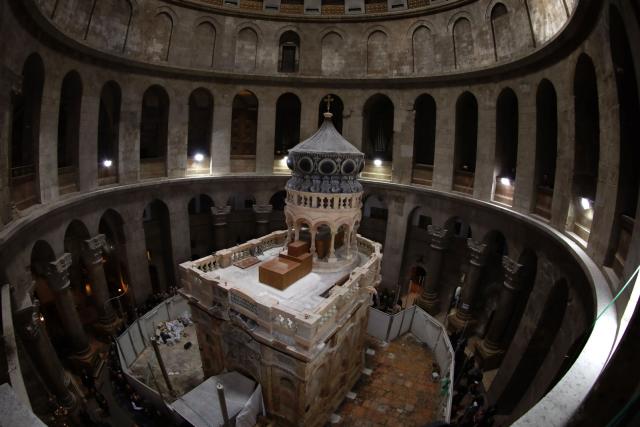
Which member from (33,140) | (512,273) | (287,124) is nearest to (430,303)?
(512,273)

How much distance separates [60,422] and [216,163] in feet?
46.8

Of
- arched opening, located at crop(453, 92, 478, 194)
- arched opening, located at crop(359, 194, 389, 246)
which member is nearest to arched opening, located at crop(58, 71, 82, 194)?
arched opening, located at crop(359, 194, 389, 246)

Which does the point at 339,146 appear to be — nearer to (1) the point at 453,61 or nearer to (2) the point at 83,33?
(1) the point at 453,61

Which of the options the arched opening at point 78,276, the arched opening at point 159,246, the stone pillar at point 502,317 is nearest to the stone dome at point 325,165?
the stone pillar at point 502,317

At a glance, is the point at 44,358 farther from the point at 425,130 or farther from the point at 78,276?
the point at 425,130

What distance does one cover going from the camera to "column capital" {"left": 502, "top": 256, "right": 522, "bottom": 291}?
591 inches

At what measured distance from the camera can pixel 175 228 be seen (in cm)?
2042

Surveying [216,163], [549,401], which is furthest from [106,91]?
[549,401]

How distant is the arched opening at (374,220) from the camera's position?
2361cm

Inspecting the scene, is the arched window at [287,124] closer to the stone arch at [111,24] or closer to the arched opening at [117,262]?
the stone arch at [111,24]

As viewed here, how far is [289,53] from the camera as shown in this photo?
22156 millimetres

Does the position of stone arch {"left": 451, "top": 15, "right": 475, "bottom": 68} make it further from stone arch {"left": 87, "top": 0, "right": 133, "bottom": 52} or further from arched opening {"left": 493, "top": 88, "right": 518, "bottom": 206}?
stone arch {"left": 87, "top": 0, "right": 133, "bottom": 52}

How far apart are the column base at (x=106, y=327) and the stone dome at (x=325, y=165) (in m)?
12.3

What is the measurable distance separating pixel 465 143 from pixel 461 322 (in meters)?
10.8
